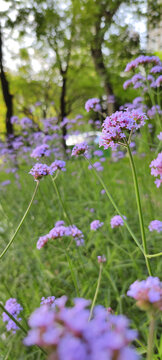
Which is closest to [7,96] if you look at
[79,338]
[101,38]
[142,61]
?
[101,38]

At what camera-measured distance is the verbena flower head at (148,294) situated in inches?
22.4

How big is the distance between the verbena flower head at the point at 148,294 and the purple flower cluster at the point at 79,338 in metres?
0.19

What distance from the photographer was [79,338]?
363mm

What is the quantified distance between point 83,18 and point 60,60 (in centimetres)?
261

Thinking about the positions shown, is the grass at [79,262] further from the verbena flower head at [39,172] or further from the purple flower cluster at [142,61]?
the purple flower cluster at [142,61]

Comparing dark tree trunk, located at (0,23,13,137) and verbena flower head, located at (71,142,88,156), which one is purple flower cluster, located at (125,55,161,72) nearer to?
verbena flower head, located at (71,142,88,156)

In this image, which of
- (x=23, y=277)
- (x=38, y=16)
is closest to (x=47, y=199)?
(x=23, y=277)

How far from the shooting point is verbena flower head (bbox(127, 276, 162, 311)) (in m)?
0.57

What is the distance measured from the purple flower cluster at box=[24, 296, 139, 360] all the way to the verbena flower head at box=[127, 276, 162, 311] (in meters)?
0.19

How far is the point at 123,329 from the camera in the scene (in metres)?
0.37

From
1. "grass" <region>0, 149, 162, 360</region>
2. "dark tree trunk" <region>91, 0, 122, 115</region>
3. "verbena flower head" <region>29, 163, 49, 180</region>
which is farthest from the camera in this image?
"dark tree trunk" <region>91, 0, 122, 115</region>

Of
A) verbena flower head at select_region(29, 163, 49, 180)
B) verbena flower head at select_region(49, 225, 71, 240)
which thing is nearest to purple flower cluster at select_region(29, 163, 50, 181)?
verbena flower head at select_region(29, 163, 49, 180)

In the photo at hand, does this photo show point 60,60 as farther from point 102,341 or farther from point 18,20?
point 102,341

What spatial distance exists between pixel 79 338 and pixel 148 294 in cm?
26
